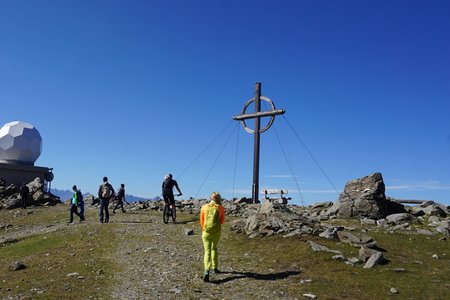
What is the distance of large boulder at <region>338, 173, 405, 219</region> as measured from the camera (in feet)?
79.5

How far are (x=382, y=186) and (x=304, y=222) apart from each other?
404 inches

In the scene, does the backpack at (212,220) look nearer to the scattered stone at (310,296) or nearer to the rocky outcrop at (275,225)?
the scattered stone at (310,296)

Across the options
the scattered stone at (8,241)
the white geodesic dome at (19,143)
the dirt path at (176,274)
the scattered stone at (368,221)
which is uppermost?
the white geodesic dome at (19,143)

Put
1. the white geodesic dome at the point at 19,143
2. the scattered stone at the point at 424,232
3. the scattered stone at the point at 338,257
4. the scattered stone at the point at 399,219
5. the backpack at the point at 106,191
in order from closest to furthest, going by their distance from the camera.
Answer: the scattered stone at the point at 338,257, the scattered stone at the point at 424,232, the scattered stone at the point at 399,219, the backpack at the point at 106,191, the white geodesic dome at the point at 19,143

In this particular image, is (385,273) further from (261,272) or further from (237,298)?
(237,298)

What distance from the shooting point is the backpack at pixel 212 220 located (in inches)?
453

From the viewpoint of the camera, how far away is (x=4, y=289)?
1117 centimetres

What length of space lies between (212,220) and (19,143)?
49.5 metres

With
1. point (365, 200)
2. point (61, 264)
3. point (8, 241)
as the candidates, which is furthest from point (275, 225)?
point (8, 241)

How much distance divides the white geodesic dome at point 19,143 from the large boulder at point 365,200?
145ft

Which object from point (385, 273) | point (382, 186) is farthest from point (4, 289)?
point (382, 186)

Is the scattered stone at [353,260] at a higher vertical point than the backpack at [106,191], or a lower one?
lower

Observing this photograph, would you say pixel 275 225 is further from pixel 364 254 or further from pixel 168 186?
pixel 168 186

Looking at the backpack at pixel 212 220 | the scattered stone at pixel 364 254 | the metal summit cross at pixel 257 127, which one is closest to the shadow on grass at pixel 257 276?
the backpack at pixel 212 220
